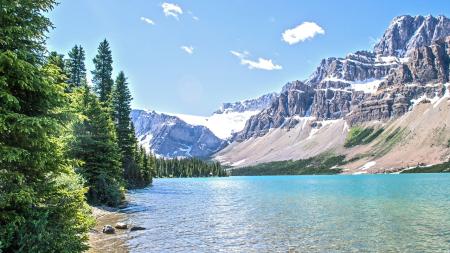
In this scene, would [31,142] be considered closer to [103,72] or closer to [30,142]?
[30,142]

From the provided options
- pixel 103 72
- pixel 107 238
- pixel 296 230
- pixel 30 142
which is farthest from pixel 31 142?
pixel 103 72

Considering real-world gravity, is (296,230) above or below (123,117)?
below

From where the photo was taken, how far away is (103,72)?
9169cm

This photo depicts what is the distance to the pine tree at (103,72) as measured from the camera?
9100 cm

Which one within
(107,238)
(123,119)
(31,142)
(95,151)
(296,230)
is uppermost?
(123,119)

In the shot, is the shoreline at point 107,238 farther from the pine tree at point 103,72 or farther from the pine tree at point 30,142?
the pine tree at point 103,72

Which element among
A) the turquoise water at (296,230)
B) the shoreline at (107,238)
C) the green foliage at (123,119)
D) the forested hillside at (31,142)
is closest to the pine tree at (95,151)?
the turquoise water at (296,230)

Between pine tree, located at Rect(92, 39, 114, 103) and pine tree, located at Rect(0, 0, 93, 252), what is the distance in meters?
74.4

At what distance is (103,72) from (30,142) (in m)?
77.6

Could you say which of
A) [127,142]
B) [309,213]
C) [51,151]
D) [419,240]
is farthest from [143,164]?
[51,151]

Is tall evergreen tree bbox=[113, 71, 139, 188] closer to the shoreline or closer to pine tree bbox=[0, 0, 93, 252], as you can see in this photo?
the shoreline

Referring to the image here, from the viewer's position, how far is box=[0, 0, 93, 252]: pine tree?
15.9 m

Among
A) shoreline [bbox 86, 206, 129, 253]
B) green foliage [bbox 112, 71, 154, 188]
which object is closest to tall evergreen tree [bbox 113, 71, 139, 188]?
green foliage [bbox 112, 71, 154, 188]

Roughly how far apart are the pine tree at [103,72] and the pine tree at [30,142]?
74.4 meters
